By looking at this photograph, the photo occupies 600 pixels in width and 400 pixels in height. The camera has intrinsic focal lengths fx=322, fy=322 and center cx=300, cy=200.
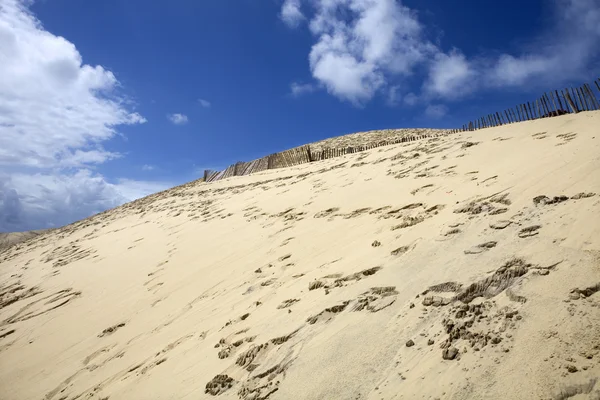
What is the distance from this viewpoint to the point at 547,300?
1.78 m

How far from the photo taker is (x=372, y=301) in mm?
2400

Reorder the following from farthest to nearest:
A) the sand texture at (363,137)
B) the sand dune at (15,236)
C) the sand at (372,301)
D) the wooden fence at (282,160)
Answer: the sand texture at (363,137), the sand dune at (15,236), the wooden fence at (282,160), the sand at (372,301)

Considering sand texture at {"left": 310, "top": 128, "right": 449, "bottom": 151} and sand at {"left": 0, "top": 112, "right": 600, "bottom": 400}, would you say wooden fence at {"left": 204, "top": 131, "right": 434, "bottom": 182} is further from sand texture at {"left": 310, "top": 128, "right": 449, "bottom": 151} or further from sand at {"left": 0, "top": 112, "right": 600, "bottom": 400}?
sand at {"left": 0, "top": 112, "right": 600, "bottom": 400}

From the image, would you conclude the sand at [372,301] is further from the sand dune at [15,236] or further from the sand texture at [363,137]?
the sand dune at [15,236]

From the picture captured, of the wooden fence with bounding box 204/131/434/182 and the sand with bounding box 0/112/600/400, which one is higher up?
the wooden fence with bounding box 204/131/434/182

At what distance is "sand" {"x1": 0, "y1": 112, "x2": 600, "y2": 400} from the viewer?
1645 millimetres

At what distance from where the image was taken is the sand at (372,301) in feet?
5.40

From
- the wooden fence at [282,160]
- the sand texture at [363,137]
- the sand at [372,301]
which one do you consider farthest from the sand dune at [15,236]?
the sand texture at [363,137]

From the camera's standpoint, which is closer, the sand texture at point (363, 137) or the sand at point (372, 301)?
the sand at point (372, 301)

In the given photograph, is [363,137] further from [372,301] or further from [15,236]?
[15,236]

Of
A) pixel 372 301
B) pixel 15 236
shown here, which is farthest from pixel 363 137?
pixel 15 236

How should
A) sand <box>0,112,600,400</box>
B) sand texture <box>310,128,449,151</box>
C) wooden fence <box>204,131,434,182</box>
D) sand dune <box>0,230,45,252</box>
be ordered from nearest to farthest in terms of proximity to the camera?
sand <box>0,112,600,400</box>
wooden fence <box>204,131,434,182</box>
sand dune <box>0,230,45,252</box>
sand texture <box>310,128,449,151</box>

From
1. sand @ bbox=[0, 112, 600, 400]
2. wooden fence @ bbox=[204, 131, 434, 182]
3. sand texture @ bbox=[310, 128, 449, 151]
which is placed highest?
sand texture @ bbox=[310, 128, 449, 151]

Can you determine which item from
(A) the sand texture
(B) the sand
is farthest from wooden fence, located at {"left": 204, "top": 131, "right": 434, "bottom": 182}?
(B) the sand
